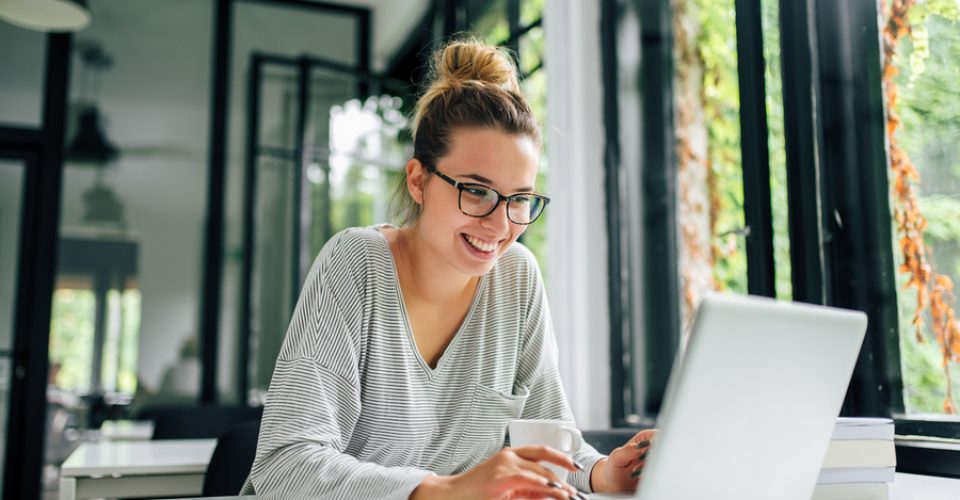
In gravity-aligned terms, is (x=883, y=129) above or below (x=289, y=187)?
below

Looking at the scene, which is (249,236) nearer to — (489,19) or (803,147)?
(489,19)

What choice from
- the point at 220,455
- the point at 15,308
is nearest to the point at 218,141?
the point at 15,308

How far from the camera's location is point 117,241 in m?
5.00

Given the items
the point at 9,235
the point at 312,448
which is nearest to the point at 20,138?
the point at 9,235

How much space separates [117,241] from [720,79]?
12.4 feet

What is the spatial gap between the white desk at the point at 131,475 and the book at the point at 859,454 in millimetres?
1406

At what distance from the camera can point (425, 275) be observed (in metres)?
1.49

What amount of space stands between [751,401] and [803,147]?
55.8 inches

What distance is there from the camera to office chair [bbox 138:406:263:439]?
2766mm

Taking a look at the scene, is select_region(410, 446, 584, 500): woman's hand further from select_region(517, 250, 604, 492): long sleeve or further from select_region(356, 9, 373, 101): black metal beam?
select_region(356, 9, 373, 101): black metal beam

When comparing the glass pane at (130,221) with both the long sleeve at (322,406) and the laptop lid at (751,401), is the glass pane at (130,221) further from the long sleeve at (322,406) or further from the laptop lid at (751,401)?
the laptop lid at (751,401)

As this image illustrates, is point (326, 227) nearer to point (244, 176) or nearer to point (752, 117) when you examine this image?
point (244, 176)

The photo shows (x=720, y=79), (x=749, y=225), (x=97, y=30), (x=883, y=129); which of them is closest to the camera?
(x=883, y=129)

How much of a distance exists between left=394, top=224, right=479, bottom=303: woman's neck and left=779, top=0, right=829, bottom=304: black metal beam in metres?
0.99
